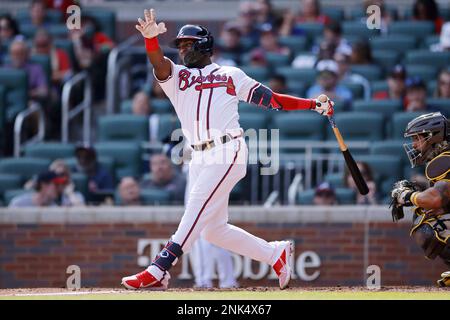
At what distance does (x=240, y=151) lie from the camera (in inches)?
347

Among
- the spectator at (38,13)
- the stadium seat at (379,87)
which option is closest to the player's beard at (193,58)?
the stadium seat at (379,87)

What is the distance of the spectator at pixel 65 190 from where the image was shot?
1272 cm

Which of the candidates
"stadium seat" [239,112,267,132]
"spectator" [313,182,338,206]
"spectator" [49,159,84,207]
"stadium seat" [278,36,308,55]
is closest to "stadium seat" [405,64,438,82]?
"stadium seat" [278,36,308,55]

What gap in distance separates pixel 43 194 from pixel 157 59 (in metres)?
4.31

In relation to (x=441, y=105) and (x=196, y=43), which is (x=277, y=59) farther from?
(x=196, y=43)

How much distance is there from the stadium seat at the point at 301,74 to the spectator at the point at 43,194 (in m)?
3.14

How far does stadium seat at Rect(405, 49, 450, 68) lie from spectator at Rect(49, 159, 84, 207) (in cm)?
426

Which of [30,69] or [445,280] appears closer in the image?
[445,280]

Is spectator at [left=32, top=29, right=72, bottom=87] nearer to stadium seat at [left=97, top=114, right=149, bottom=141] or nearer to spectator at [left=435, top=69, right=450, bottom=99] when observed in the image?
stadium seat at [left=97, top=114, right=149, bottom=141]

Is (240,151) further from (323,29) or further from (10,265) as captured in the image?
(323,29)

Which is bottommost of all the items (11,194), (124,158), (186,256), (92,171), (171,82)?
(186,256)

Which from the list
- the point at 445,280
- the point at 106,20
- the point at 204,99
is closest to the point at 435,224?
the point at 445,280

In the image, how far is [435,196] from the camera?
28.4ft

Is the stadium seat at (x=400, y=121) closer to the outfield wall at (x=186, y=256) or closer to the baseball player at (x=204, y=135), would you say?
the outfield wall at (x=186, y=256)
